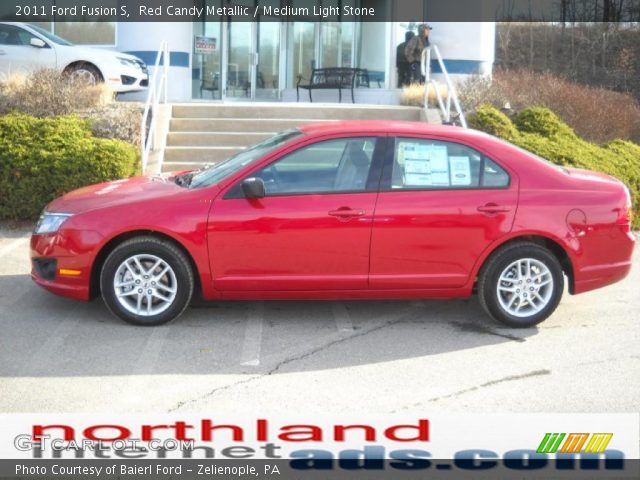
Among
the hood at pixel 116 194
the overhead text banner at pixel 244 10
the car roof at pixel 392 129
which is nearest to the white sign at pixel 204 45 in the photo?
the overhead text banner at pixel 244 10

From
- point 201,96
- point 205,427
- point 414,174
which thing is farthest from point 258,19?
point 205,427

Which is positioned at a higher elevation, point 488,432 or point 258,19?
point 258,19

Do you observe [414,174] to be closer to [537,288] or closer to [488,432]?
[537,288]

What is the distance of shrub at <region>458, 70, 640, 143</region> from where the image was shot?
15.1 metres

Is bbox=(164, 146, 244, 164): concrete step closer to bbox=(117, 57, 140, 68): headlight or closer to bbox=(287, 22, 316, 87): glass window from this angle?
bbox=(117, 57, 140, 68): headlight

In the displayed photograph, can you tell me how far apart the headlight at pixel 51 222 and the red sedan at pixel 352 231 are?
1 centimetres

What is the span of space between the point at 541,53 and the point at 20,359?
33276mm

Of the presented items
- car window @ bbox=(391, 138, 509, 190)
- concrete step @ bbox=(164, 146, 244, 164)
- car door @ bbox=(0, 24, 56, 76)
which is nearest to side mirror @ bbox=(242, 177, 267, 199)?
car window @ bbox=(391, 138, 509, 190)

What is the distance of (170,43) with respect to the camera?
60.8 feet

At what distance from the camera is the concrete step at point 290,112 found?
14.4 m

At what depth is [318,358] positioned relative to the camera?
648 cm

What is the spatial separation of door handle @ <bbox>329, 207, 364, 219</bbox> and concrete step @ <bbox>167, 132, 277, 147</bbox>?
22.3ft

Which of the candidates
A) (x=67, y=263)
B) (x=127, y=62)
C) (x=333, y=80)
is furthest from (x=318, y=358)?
(x=333, y=80)

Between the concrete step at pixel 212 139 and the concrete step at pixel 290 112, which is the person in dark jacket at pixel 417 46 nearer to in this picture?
the concrete step at pixel 290 112
